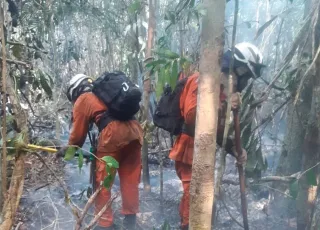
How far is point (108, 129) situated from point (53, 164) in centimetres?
190

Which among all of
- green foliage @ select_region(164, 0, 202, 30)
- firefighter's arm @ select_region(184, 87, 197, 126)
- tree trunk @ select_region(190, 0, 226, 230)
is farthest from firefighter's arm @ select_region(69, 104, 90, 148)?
tree trunk @ select_region(190, 0, 226, 230)

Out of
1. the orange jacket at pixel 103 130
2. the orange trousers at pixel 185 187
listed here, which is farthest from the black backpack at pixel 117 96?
the orange trousers at pixel 185 187

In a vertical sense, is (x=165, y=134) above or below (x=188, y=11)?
below

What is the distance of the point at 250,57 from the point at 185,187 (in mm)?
1130

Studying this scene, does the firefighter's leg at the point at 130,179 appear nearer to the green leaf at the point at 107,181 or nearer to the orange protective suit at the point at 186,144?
the orange protective suit at the point at 186,144

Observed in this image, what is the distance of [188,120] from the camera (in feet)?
10.2

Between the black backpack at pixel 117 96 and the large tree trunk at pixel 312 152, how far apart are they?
4.39 feet

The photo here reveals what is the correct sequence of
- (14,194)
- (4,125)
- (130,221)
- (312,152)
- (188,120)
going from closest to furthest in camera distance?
1. (4,125)
2. (14,194)
3. (188,120)
4. (312,152)
5. (130,221)

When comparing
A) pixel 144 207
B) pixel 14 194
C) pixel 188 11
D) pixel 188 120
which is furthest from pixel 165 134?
pixel 14 194

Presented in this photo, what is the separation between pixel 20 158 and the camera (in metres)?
1.79

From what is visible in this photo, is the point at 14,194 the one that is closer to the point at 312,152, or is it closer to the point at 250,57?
the point at 250,57

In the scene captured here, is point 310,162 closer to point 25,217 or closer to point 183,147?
point 183,147

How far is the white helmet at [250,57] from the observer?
2.94 meters

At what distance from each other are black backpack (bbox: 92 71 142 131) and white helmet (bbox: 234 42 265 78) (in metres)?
0.89
